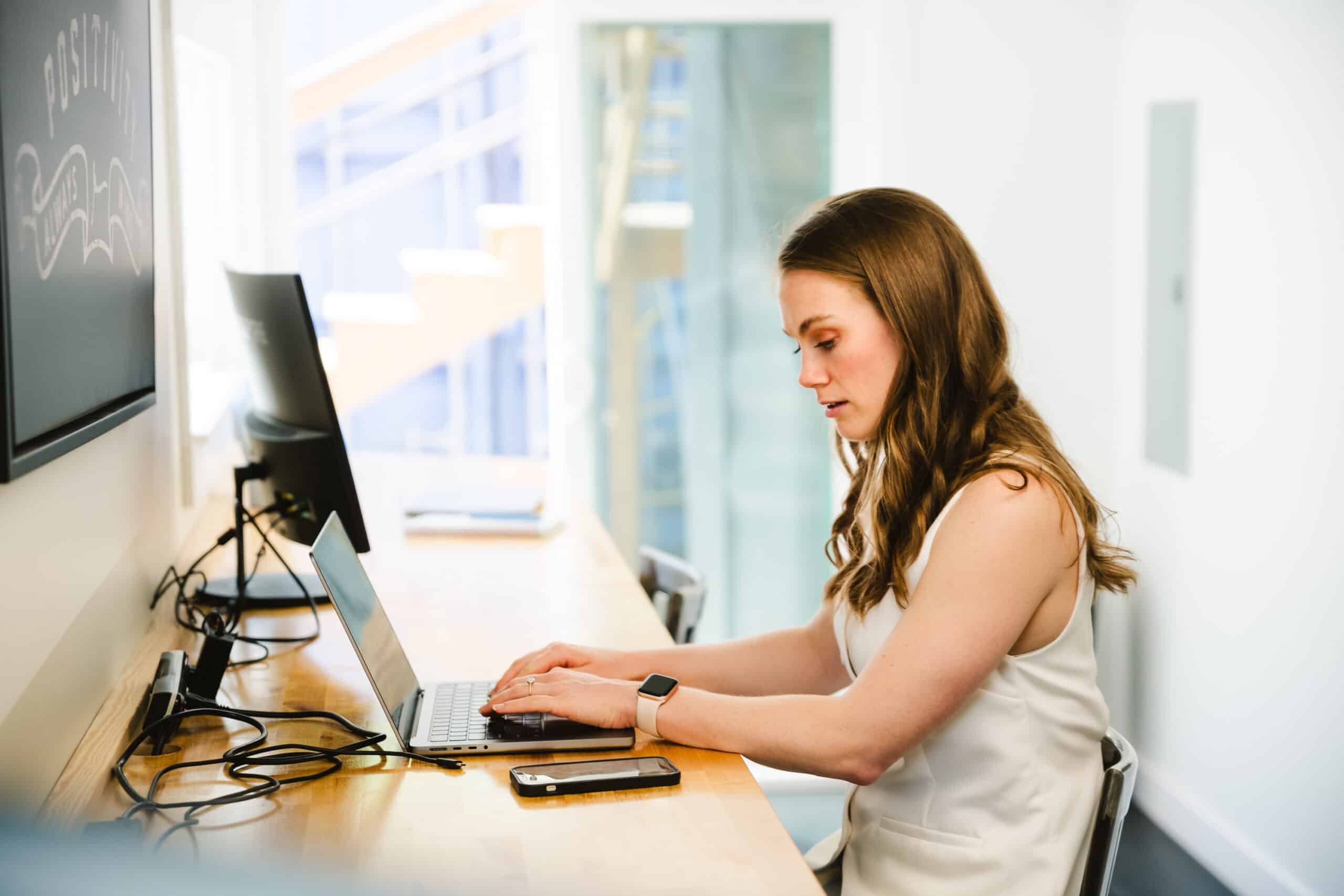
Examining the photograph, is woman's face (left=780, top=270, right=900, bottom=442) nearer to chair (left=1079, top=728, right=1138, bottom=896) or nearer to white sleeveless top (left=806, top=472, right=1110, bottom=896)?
white sleeveless top (left=806, top=472, right=1110, bottom=896)

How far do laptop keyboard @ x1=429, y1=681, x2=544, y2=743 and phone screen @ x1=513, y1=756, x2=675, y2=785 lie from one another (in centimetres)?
8

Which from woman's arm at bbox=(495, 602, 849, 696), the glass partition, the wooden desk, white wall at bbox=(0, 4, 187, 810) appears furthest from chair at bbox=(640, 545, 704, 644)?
the glass partition

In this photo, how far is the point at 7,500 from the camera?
3.43 ft

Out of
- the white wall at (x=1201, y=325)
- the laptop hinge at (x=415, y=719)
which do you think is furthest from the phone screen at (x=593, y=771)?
the white wall at (x=1201, y=325)

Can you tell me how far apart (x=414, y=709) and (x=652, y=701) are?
0.28 meters

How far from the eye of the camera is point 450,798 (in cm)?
113

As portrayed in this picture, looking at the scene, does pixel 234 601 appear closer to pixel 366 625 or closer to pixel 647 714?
pixel 366 625

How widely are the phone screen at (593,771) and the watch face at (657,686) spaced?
0.10 m

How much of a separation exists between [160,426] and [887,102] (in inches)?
83.7

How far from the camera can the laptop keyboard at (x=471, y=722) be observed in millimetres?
1263

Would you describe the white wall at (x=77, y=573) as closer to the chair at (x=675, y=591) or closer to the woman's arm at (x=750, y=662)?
the woman's arm at (x=750, y=662)

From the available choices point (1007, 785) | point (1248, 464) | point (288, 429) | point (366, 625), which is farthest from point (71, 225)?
point (1248, 464)

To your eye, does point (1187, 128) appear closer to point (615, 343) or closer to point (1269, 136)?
point (1269, 136)

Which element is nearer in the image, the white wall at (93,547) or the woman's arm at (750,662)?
the white wall at (93,547)
